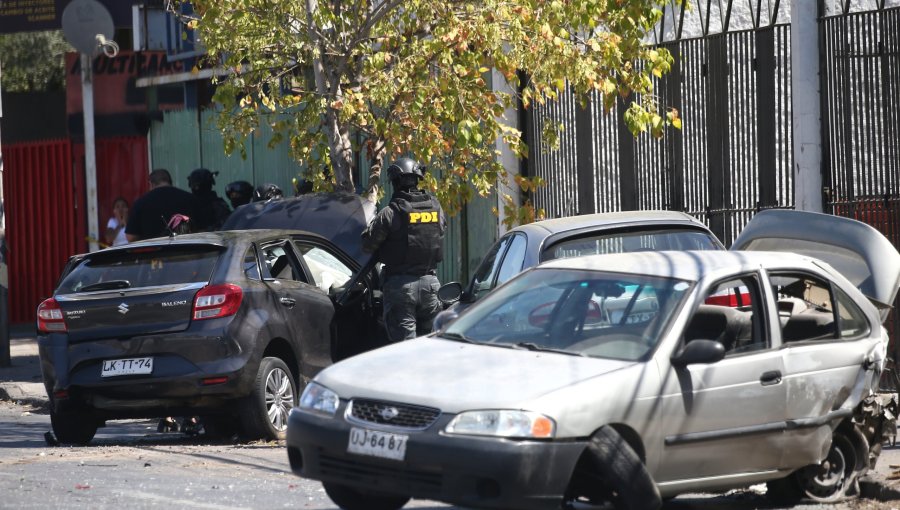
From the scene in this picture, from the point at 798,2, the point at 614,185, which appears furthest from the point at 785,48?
the point at 614,185

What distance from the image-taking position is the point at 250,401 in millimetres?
10031

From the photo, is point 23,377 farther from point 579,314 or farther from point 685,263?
point 685,263

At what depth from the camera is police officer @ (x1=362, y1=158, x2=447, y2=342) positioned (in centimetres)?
1113

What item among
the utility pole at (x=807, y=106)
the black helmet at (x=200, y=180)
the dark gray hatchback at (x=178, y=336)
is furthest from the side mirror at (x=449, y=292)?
the black helmet at (x=200, y=180)

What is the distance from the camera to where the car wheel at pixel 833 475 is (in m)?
7.60

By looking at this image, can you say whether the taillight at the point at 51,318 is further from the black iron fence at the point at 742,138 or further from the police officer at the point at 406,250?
the black iron fence at the point at 742,138

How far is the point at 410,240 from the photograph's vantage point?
11.1 meters

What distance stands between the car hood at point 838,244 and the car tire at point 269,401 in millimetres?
3374

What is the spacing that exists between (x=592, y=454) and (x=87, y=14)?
497 inches

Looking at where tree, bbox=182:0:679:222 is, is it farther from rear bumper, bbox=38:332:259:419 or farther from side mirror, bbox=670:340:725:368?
side mirror, bbox=670:340:725:368

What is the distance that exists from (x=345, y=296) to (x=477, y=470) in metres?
5.24

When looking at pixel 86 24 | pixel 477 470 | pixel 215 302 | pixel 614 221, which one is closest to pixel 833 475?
pixel 477 470

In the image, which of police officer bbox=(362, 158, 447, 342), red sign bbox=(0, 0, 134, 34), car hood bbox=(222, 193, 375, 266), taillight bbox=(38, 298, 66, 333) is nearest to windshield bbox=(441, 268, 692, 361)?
police officer bbox=(362, 158, 447, 342)

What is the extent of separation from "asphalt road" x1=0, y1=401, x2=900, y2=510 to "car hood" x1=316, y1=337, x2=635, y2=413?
0.91 meters
